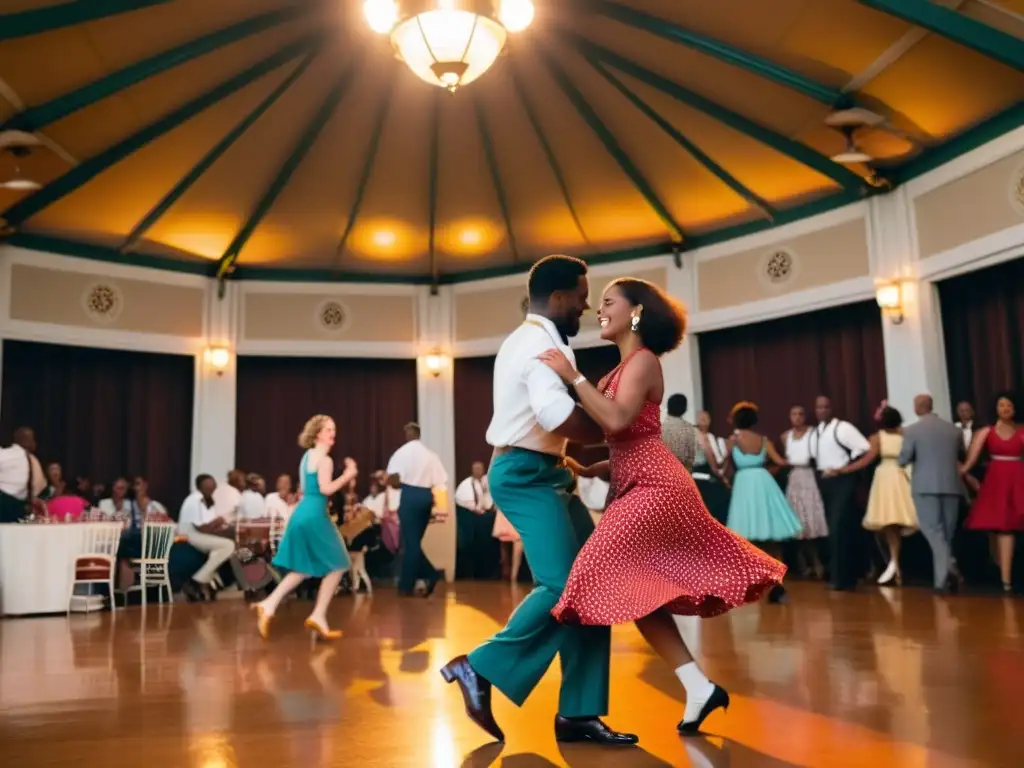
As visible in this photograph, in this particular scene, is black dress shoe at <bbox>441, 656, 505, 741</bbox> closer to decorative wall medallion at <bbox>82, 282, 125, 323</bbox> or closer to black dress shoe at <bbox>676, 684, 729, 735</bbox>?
black dress shoe at <bbox>676, 684, 729, 735</bbox>

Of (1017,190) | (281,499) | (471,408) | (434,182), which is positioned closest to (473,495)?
(471,408)

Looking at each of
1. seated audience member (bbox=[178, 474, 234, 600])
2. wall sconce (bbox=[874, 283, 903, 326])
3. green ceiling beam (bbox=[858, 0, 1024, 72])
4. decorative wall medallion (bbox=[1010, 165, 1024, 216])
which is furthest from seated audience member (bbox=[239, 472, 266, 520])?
decorative wall medallion (bbox=[1010, 165, 1024, 216])

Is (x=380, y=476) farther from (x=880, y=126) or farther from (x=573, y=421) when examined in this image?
(x=573, y=421)

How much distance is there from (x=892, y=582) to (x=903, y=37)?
Answer: 4.39 meters

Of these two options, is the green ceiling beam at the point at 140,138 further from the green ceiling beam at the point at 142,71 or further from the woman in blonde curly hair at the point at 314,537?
the woman in blonde curly hair at the point at 314,537

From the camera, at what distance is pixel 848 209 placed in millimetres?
8953

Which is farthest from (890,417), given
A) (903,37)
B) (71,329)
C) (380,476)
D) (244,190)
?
(71,329)

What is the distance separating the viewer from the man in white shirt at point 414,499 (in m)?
8.21

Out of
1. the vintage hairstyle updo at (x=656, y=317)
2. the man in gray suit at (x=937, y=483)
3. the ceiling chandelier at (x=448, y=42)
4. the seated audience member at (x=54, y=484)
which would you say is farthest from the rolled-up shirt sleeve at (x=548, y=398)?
the seated audience member at (x=54, y=484)

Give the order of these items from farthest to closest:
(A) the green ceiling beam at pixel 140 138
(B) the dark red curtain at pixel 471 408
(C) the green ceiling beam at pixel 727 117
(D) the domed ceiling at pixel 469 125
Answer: (B) the dark red curtain at pixel 471 408 → (C) the green ceiling beam at pixel 727 117 → (A) the green ceiling beam at pixel 140 138 → (D) the domed ceiling at pixel 469 125

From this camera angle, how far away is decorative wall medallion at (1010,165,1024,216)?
7.20 m

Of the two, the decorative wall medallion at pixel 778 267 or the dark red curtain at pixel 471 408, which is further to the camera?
the dark red curtain at pixel 471 408

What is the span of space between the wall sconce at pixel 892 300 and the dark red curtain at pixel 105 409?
304 inches

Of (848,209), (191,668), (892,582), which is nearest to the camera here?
(191,668)
